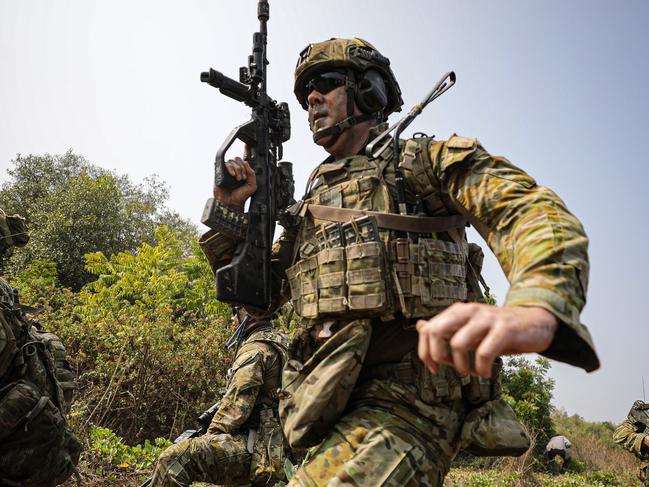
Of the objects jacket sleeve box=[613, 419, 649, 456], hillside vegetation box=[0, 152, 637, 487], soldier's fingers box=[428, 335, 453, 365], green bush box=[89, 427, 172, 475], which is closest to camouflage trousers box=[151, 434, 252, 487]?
hillside vegetation box=[0, 152, 637, 487]

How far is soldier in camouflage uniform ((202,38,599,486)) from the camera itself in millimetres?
1506

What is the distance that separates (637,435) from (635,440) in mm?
98

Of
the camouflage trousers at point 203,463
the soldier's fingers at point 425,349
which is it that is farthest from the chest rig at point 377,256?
the camouflage trousers at point 203,463

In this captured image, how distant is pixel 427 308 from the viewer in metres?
2.01

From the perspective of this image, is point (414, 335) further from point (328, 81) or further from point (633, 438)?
point (633, 438)

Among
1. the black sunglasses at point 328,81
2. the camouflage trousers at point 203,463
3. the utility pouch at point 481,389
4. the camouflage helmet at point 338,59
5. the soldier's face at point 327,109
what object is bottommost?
the camouflage trousers at point 203,463

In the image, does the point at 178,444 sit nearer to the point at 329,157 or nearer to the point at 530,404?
the point at 329,157

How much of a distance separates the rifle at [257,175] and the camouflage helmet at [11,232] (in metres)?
2.97

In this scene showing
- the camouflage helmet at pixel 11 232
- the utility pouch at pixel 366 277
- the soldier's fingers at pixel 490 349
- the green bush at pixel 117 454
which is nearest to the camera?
the soldier's fingers at pixel 490 349

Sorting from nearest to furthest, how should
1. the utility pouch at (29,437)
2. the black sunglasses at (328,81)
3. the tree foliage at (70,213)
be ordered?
the black sunglasses at (328,81) < the utility pouch at (29,437) < the tree foliage at (70,213)

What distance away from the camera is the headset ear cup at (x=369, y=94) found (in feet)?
8.67

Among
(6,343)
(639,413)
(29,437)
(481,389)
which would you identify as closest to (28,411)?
(29,437)

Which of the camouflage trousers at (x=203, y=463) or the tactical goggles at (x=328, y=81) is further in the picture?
the camouflage trousers at (x=203, y=463)

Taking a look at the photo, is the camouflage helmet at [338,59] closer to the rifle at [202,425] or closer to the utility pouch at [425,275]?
the utility pouch at [425,275]
